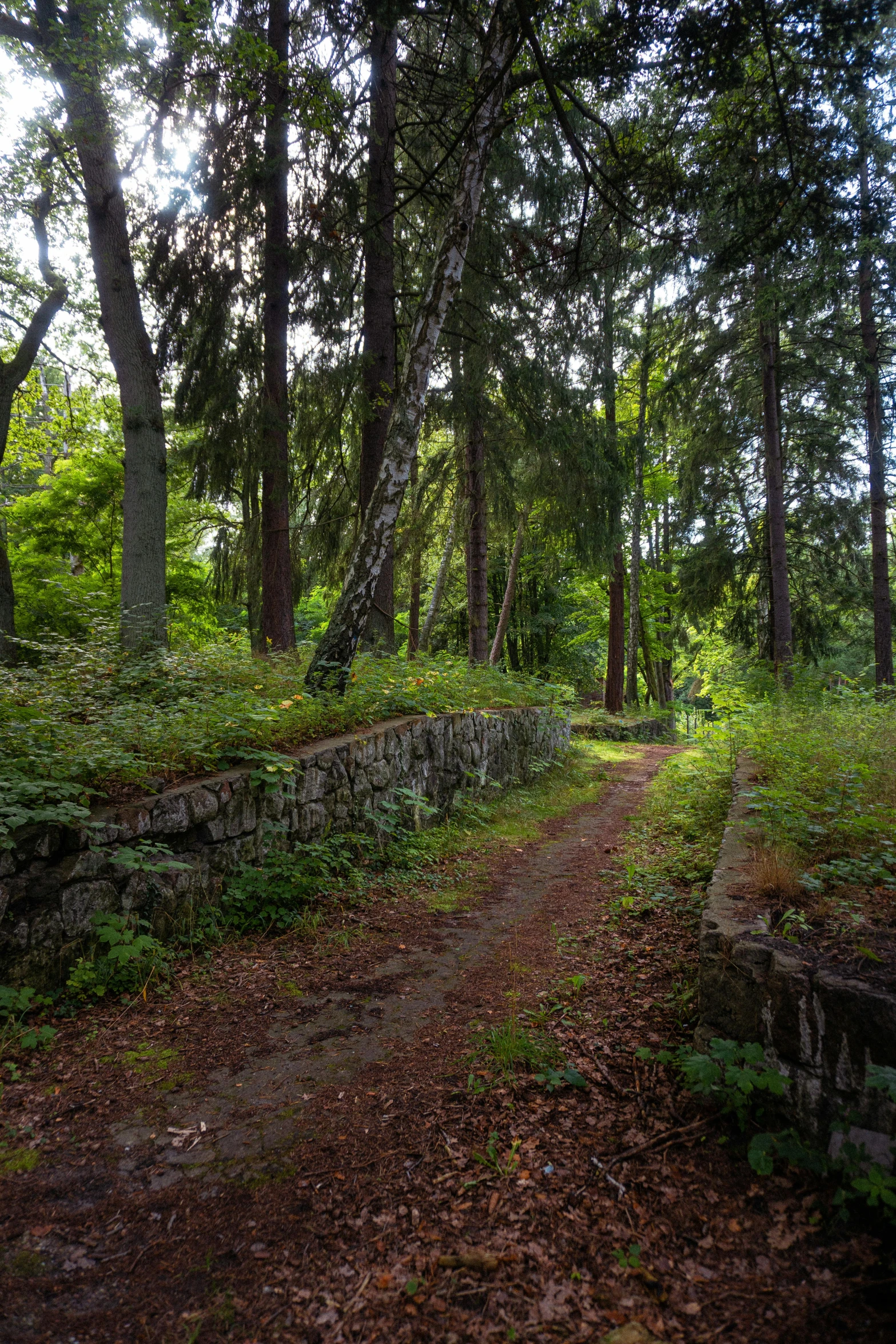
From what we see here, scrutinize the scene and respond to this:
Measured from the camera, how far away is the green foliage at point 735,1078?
7.32 ft

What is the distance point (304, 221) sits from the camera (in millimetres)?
8570

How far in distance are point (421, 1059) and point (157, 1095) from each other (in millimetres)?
1136

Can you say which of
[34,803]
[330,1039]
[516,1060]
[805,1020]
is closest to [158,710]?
[34,803]

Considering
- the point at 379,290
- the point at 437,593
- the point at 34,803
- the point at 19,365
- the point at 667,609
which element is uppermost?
the point at 379,290

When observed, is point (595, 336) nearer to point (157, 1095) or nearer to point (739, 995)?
point (739, 995)

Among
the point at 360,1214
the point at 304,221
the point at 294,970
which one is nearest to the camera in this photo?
the point at 360,1214

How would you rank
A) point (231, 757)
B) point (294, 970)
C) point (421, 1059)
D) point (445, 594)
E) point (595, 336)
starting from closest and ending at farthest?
point (421, 1059) < point (294, 970) < point (231, 757) < point (595, 336) < point (445, 594)

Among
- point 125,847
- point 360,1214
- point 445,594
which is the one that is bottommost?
point 360,1214

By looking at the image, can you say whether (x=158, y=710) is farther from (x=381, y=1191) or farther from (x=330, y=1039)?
(x=381, y=1191)

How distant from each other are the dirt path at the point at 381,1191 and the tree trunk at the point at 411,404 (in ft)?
11.3

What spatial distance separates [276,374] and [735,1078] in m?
8.91

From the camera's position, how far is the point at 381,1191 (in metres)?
2.21

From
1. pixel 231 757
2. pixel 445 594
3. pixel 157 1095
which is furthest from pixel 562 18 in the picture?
pixel 445 594

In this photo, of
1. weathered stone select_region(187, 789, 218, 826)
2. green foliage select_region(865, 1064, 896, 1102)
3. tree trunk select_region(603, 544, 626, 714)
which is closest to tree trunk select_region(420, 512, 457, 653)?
tree trunk select_region(603, 544, 626, 714)
